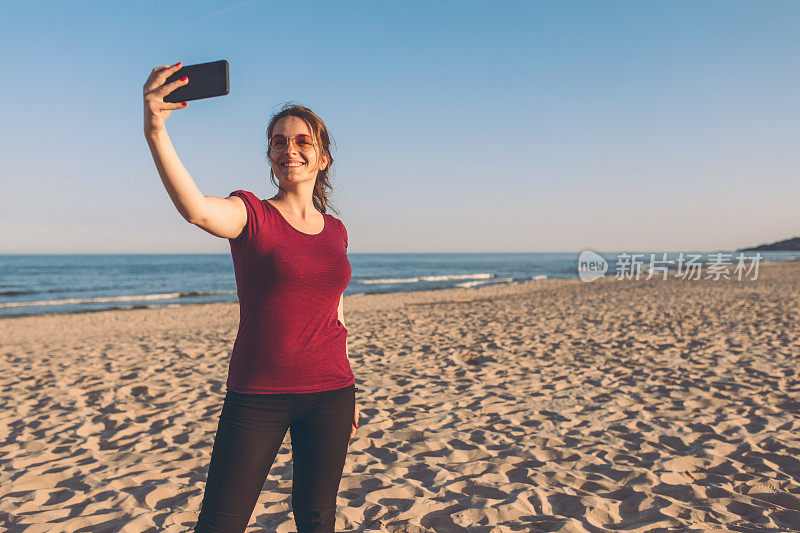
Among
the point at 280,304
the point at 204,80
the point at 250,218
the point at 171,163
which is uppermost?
the point at 204,80

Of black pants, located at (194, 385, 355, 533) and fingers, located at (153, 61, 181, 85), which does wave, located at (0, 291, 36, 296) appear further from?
fingers, located at (153, 61, 181, 85)

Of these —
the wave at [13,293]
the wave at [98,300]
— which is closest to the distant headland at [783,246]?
the wave at [98,300]

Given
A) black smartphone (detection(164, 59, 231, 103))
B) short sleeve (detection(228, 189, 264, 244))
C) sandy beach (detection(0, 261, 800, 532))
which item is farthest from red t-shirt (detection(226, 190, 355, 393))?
sandy beach (detection(0, 261, 800, 532))

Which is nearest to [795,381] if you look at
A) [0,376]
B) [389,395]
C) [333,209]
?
[389,395]

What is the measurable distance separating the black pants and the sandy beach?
→ 54.0 inches

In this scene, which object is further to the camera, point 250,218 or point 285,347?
point 285,347

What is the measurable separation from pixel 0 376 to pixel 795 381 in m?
10.4

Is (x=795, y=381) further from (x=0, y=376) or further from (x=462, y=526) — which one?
(x=0, y=376)

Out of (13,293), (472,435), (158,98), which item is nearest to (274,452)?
(158,98)

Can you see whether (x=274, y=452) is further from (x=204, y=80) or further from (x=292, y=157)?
(x=204, y=80)

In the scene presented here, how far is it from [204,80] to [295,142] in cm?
47

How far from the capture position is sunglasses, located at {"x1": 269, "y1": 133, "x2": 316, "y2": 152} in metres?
1.82

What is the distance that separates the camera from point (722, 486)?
342 cm

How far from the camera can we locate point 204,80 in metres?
1.39
